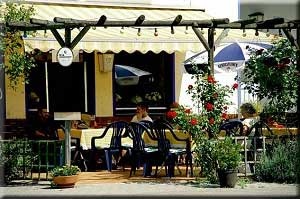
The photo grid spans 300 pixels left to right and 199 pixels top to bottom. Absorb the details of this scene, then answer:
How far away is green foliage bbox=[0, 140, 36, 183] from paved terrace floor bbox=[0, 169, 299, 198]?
274 millimetres

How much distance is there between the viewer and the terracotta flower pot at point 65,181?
12.0 meters

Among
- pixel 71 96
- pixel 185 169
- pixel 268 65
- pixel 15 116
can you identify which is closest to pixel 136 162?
pixel 185 169

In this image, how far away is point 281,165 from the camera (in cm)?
1252

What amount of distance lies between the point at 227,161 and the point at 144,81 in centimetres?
809

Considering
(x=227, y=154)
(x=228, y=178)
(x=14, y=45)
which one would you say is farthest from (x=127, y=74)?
(x=228, y=178)

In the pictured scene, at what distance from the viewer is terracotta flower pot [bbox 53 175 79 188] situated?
39.2ft

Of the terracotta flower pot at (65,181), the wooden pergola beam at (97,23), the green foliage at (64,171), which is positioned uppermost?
→ the wooden pergola beam at (97,23)

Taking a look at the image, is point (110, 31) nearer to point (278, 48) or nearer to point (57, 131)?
point (57, 131)

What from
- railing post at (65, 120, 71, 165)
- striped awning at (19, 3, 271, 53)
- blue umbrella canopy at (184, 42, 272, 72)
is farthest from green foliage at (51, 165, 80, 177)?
blue umbrella canopy at (184, 42, 272, 72)

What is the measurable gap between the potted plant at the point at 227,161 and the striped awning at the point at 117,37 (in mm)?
4853

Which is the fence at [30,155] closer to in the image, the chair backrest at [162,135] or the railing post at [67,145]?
the railing post at [67,145]

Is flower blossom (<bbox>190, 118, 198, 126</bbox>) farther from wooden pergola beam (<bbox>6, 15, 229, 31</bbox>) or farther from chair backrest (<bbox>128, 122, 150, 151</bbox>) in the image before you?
wooden pergola beam (<bbox>6, 15, 229, 31</bbox>)

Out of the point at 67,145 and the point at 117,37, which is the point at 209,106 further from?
the point at 117,37

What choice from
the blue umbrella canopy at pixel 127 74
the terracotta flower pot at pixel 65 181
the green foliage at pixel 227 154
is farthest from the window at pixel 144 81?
the green foliage at pixel 227 154
